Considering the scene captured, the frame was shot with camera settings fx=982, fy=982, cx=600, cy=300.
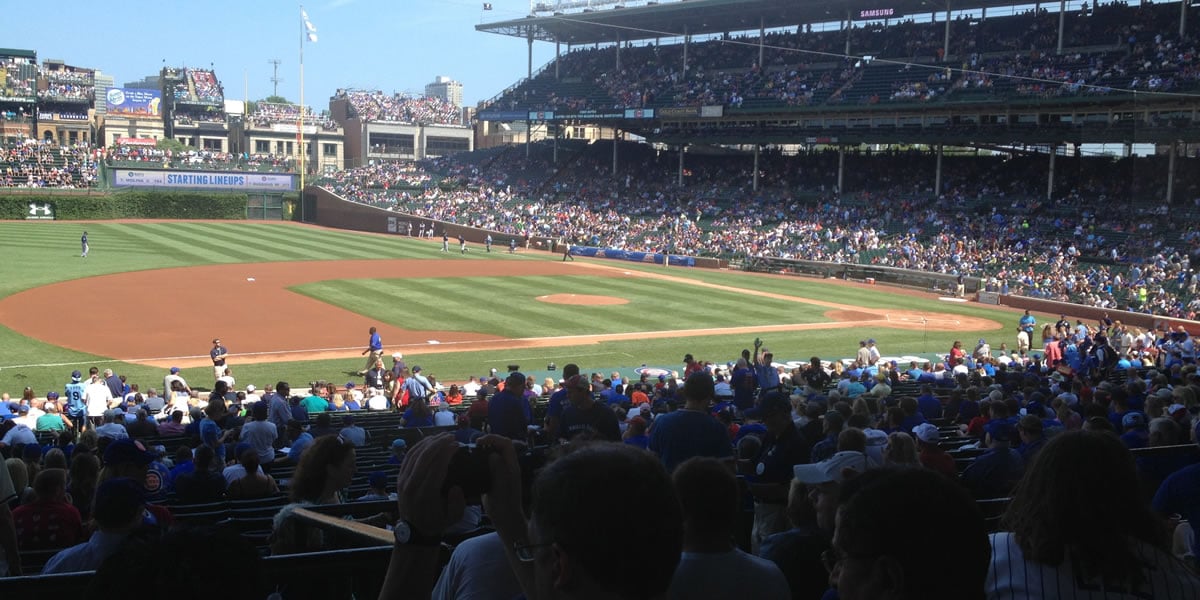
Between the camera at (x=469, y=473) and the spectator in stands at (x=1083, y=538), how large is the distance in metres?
1.66

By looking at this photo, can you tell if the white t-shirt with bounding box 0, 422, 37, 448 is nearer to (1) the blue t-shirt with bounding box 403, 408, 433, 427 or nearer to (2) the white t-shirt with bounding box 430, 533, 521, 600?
(1) the blue t-shirt with bounding box 403, 408, 433, 427

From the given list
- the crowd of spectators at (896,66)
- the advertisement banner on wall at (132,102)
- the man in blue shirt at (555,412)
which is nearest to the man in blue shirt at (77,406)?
the man in blue shirt at (555,412)

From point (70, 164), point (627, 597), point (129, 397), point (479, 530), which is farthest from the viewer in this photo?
point (70, 164)

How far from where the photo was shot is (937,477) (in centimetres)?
Result: 278

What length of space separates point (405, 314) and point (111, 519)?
29.3m

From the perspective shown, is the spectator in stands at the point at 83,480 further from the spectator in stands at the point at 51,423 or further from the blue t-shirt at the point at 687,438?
the spectator in stands at the point at 51,423

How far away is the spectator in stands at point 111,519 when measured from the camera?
169 inches

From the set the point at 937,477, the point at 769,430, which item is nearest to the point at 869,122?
the point at 769,430

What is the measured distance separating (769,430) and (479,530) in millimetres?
3300

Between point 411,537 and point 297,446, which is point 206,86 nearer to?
point 297,446

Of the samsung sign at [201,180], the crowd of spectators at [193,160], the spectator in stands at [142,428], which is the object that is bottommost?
the spectator in stands at [142,428]

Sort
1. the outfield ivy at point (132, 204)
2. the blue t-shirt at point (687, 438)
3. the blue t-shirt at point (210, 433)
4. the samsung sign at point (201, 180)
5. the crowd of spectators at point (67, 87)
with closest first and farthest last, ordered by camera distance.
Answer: the blue t-shirt at point (687, 438) < the blue t-shirt at point (210, 433) < the outfield ivy at point (132, 204) < the samsung sign at point (201, 180) < the crowd of spectators at point (67, 87)

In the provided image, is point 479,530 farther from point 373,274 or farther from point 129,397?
point 373,274

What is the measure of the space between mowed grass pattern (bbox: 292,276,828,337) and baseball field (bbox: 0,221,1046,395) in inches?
4.4
